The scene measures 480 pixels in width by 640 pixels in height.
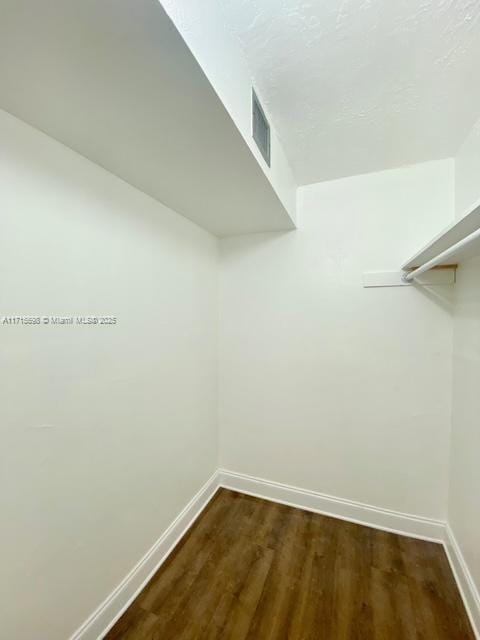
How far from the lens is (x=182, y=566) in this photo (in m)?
1.64

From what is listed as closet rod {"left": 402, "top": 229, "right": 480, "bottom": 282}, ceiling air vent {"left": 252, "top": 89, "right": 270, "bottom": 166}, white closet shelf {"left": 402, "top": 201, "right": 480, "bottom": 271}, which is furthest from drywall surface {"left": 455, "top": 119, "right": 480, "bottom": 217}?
ceiling air vent {"left": 252, "top": 89, "right": 270, "bottom": 166}

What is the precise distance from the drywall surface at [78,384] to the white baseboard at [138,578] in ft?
0.15

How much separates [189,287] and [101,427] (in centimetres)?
107

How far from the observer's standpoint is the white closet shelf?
989mm

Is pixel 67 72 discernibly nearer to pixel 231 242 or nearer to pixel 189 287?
pixel 189 287

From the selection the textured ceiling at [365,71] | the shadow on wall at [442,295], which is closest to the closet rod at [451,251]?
the shadow on wall at [442,295]

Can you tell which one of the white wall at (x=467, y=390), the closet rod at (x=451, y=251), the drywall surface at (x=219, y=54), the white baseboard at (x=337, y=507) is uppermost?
the drywall surface at (x=219, y=54)

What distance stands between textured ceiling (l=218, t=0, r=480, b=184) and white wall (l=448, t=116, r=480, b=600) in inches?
9.9

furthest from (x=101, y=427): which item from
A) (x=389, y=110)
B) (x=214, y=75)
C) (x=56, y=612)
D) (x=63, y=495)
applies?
(x=389, y=110)

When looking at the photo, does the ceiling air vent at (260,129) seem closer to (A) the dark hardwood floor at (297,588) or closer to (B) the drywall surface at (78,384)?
(B) the drywall surface at (78,384)

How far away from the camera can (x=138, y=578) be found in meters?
1.50

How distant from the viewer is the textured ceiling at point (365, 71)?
97 cm

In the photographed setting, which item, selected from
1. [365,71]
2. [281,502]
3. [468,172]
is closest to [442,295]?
[468,172]

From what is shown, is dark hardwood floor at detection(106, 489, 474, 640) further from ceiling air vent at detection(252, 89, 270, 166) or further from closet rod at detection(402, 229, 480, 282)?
ceiling air vent at detection(252, 89, 270, 166)
